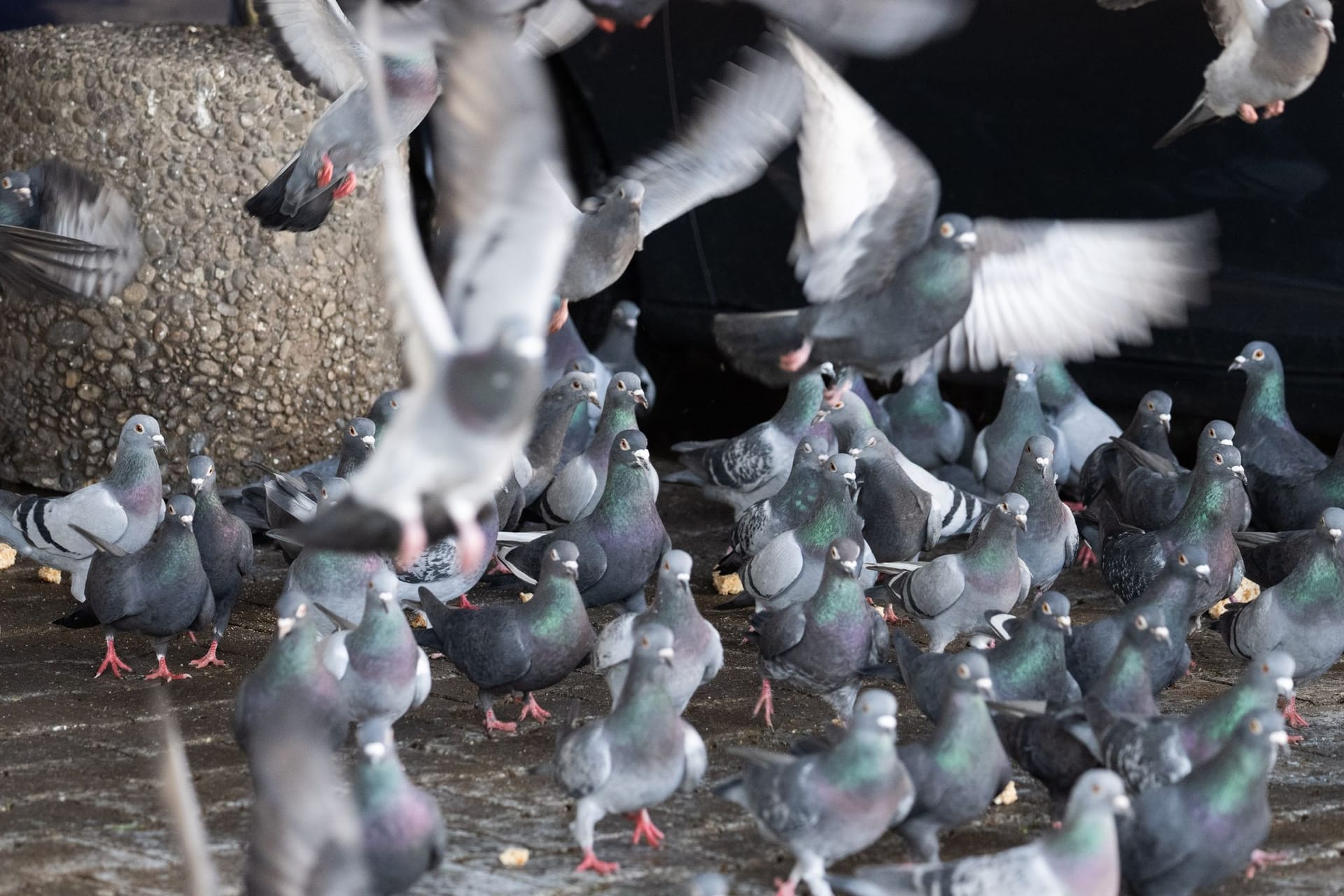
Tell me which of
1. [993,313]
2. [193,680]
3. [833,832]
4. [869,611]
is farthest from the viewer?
[993,313]

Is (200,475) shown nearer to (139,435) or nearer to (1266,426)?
(139,435)

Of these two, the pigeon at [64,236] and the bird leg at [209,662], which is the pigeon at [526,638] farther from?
the pigeon at [64,236]

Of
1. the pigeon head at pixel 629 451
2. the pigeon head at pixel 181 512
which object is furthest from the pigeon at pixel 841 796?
the pigeon head at pixel 181 512

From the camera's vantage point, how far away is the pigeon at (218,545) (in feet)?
17.4

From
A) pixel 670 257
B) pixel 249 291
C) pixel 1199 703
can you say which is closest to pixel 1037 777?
pixel 1199 703

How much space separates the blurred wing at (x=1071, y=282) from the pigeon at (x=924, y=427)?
158cm

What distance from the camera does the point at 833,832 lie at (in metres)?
3.45

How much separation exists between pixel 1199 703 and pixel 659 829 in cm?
173

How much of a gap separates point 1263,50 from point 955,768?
2.57 m

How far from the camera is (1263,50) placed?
5.13 m

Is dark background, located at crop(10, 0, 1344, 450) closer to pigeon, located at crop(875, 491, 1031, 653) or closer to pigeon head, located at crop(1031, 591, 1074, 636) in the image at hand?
pigeon, located at crop(875, 491, 1031, 653)

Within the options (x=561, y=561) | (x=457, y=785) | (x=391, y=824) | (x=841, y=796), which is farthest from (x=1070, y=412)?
(x=391, y=824)

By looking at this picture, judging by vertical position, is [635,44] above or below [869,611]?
above

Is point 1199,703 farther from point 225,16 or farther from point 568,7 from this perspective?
point 225,16
